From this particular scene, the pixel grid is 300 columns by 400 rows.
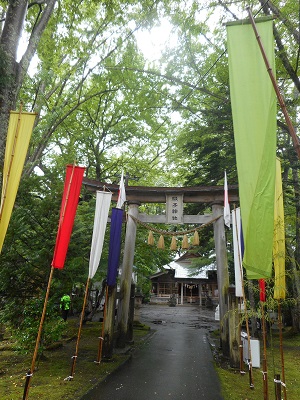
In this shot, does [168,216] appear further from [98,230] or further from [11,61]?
[11,61]

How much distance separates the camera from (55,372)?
22.5ft

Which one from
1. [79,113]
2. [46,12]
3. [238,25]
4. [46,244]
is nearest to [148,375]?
[46,244]

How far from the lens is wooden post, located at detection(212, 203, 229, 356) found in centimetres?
859

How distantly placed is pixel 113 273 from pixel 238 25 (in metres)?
6.77

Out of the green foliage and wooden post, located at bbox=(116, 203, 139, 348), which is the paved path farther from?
the green foliage

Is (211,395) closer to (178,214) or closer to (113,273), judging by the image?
(113,273)

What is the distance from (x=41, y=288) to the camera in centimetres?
782

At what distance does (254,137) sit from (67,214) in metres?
4.20

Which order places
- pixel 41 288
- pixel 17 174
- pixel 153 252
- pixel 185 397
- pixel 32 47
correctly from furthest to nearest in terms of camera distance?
pixel 153 252, pixel 41 288, pixel 32 47, pixel 185 397, pixel 17 174

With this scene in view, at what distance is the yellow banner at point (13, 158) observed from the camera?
16.2ft

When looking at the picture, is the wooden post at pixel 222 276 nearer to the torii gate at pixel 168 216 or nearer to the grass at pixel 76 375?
the torii gate at pixel 168 216

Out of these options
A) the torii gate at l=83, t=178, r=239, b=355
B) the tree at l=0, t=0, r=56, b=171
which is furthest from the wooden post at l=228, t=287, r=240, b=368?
the tree at l=0, t=0, r=56, b=171

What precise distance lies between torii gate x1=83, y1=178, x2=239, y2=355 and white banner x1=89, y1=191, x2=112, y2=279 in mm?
1439

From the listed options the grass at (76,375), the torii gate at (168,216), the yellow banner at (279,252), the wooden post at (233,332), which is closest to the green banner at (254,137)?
the yellow banner at (279,252)
